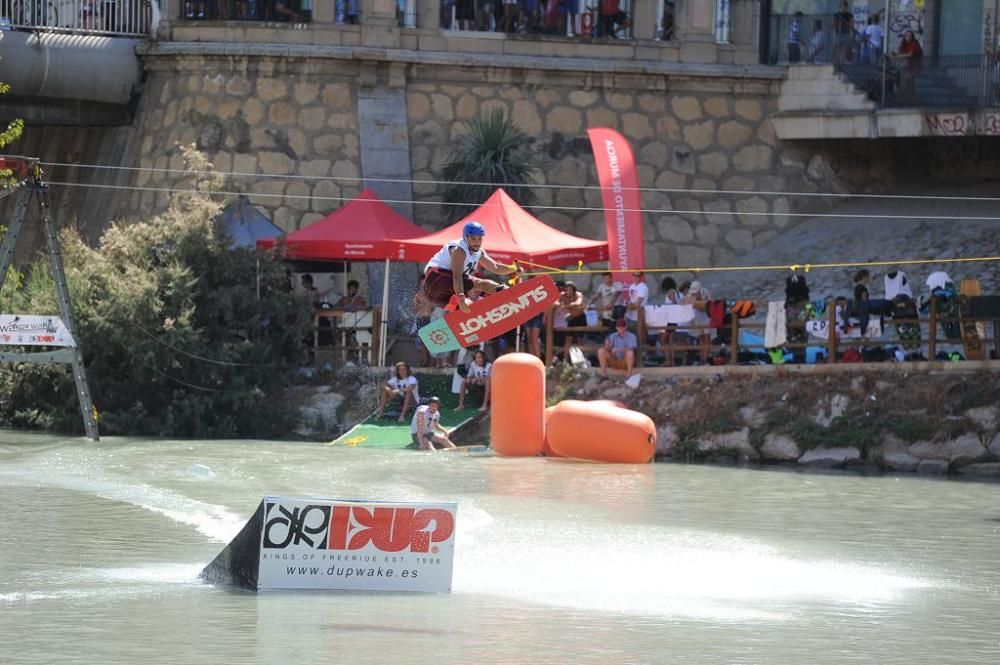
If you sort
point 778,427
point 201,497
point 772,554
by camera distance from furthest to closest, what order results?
point 778,427 → point 201,497 → point 772,554

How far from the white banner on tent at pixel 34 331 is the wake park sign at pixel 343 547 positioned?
12521mm

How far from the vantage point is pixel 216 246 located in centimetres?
2886

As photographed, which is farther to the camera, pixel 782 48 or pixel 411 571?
pixel 782 48

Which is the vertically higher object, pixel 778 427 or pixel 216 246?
pixel 216 246

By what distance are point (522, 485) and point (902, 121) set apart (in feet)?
43.6

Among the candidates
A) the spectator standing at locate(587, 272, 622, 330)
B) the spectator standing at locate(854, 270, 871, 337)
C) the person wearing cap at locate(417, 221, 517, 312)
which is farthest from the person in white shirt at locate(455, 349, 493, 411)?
the person wearing cap at locate(417, 221, 517, 312)

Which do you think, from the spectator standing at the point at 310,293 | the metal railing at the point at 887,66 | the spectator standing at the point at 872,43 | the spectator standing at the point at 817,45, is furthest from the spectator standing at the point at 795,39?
the spectator standing at the point at 310,293

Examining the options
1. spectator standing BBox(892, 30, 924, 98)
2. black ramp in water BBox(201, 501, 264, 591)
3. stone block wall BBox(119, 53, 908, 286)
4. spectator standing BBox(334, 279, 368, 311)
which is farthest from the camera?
spectator standing BBox(892, 30, 924, 98)

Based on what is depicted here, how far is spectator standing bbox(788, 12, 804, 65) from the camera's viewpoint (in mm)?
33906

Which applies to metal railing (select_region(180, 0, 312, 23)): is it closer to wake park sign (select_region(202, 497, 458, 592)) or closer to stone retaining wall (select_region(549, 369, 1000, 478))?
stone retaining wall (select_region(549, 369, 1000, 478))

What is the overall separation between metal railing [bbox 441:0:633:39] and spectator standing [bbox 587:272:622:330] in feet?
21.6

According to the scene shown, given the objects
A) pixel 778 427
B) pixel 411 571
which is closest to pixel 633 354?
pixel 778 427

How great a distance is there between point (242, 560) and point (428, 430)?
12009 millimetres

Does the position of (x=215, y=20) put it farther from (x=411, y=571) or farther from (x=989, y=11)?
(x=411, y=571)
